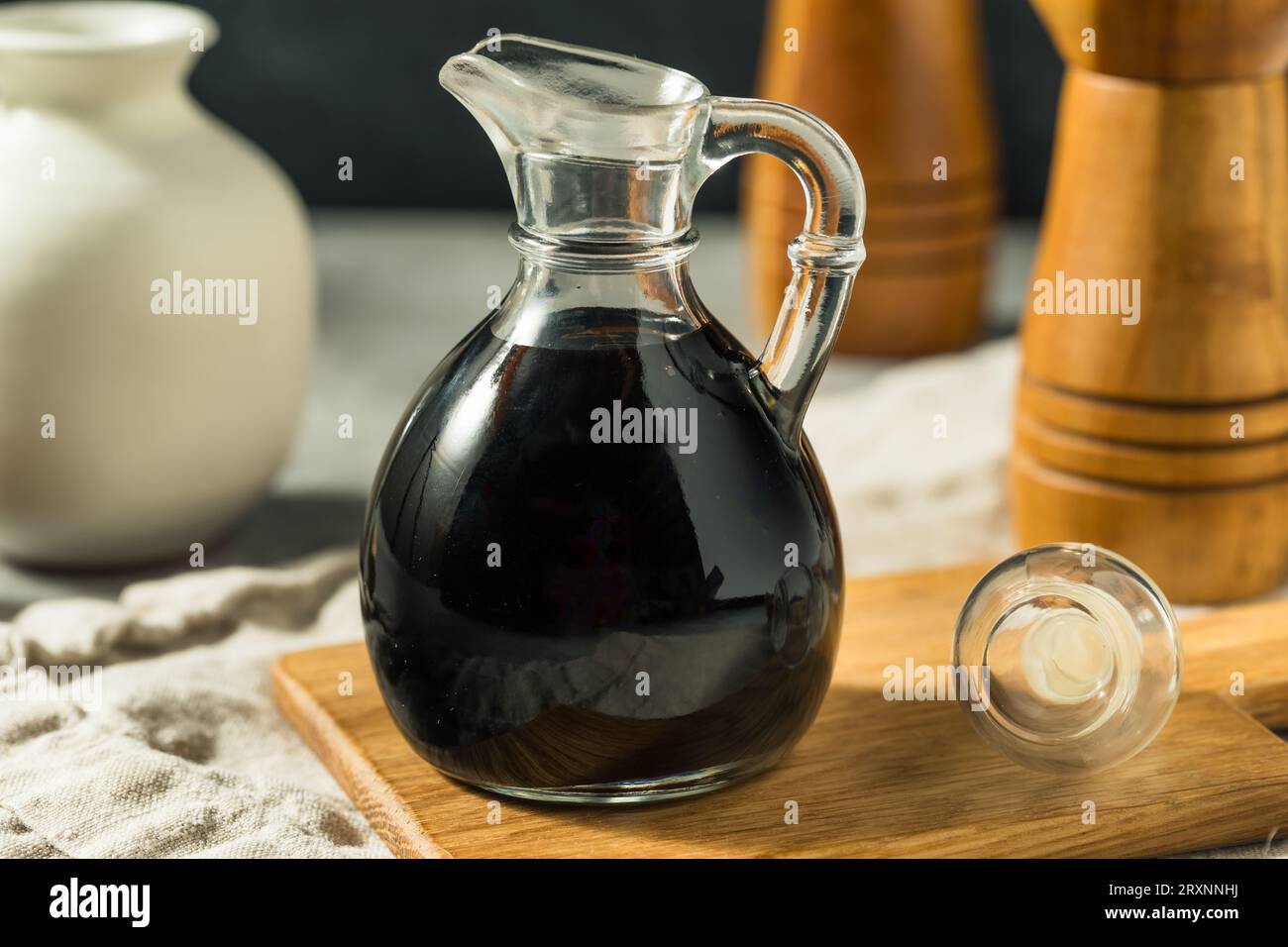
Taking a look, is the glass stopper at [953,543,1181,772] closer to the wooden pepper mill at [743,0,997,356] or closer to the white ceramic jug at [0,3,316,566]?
the white ceramic jug at [0,3,316,566]

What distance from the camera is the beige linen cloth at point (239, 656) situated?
2.28 ft

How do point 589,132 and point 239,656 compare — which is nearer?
point 589,132

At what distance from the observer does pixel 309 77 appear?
189 cm

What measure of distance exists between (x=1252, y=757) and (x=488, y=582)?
12.5 inches

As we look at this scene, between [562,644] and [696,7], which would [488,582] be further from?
[696,7]

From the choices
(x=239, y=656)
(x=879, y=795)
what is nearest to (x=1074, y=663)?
(x=879, y=795)

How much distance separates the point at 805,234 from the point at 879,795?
0.71 feet

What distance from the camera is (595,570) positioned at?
61 centimetres

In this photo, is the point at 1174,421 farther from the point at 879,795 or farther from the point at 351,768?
the point at 351,768

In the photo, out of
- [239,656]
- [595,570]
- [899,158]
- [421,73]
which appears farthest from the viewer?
[421,73]

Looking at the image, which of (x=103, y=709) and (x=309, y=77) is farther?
(x=309, y=77)

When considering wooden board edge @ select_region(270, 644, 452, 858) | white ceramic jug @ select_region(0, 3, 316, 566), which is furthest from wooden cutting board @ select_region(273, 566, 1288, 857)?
white ceramic jug @ select_region(0, 3, 316, 566)

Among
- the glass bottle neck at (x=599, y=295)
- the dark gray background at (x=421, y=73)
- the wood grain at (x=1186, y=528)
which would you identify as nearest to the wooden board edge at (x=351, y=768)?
the glass bottle neck at (x=599, y=295)

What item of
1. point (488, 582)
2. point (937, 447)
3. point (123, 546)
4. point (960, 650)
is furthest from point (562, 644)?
point (937, 447)
